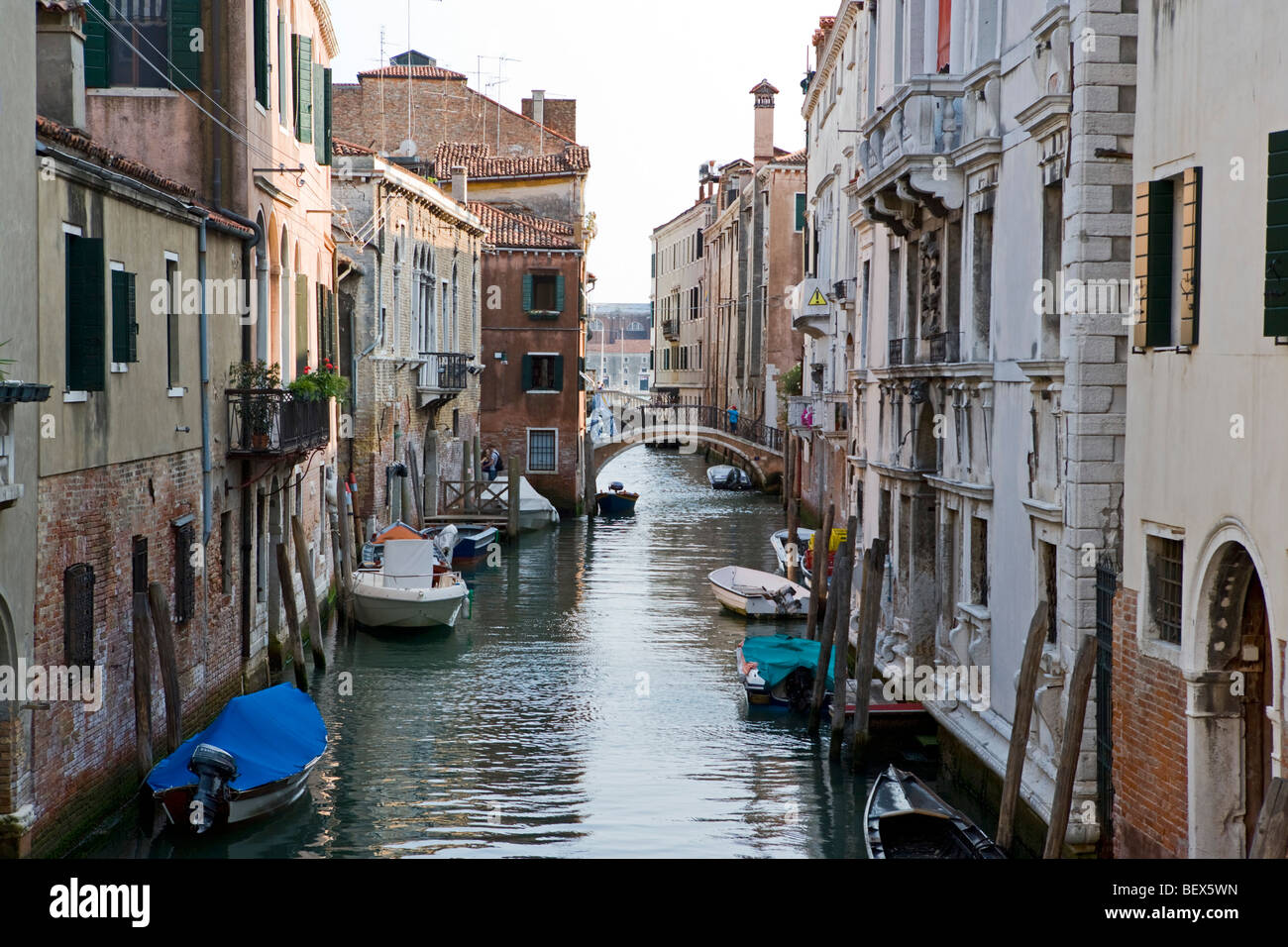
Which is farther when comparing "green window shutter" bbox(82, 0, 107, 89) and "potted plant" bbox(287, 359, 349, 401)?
"potted plant" bbox(287, 359, 349, 401)

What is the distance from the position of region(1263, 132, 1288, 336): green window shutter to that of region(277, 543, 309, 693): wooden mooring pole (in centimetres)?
1180

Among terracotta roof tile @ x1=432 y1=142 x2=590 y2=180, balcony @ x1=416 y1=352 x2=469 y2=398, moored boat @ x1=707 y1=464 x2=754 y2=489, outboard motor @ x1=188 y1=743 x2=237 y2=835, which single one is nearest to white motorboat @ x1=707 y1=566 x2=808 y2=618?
balcony @ x1=416 y1=352 x2=469 y2=398

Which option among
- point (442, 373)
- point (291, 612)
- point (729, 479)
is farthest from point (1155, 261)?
point (729, 479)

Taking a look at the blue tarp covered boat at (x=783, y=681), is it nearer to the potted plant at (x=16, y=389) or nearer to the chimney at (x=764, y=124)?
the potted plant at (x=16, y=389)

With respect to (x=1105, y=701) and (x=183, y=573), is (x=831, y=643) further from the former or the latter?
(x=183, y=573)

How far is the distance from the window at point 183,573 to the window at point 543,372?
2514 cm

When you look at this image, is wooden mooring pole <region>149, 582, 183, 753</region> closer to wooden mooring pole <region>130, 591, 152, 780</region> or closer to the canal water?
wooden mooring pole <region>130, 591, 152, 780</region>

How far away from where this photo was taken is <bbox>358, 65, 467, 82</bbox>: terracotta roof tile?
39531mm

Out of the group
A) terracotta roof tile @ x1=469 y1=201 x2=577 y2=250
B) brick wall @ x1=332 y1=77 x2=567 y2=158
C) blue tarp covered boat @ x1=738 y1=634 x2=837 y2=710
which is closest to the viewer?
blue tarp covered boat @ x1=738 y1=634 x2=837 y2=710

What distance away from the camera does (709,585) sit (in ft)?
86.9

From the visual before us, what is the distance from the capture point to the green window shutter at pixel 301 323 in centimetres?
1869

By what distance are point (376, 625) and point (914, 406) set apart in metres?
9.52

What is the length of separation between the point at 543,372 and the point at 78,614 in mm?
28585
